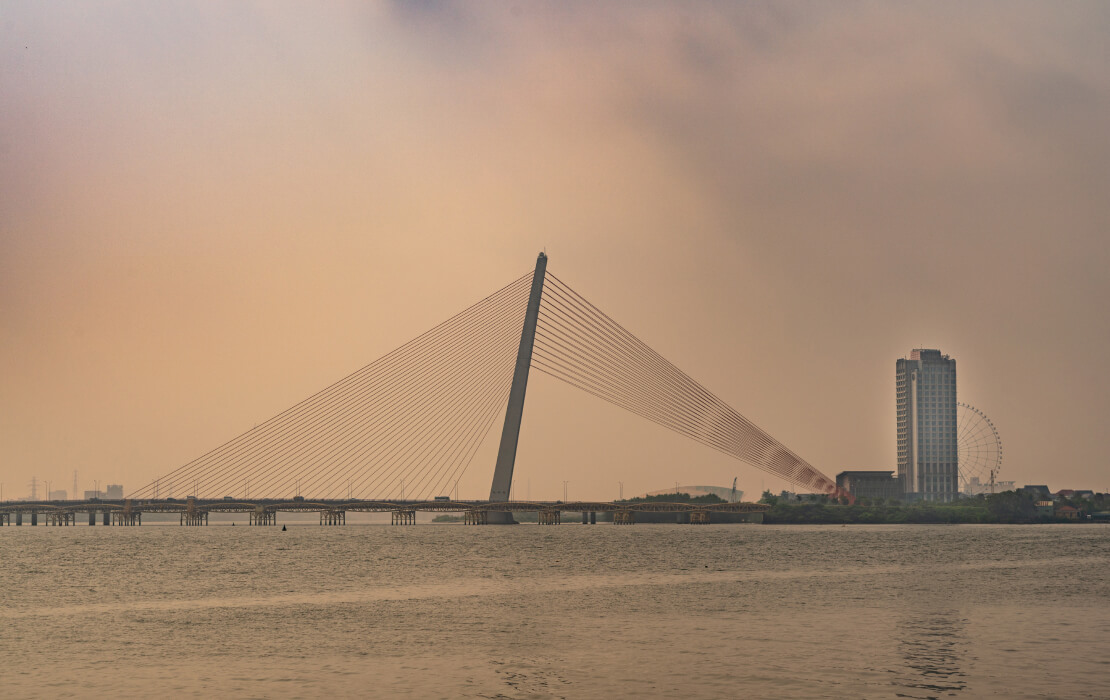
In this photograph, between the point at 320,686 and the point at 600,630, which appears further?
the point at 600,630

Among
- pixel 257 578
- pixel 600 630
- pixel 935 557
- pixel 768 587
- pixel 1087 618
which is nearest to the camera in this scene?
pixel 600 630

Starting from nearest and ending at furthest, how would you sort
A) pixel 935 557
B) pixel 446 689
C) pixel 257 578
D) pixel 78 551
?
pixel 446 689, pixel 257 578, pixel 935 557, pixel 78 551

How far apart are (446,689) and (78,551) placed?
97795 mm

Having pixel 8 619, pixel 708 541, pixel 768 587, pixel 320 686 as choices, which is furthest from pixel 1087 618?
pixel 708 541

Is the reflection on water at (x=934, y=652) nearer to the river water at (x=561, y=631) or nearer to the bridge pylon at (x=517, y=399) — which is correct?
the river water at (x=561, y=631)

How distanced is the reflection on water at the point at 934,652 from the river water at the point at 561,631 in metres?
0.13

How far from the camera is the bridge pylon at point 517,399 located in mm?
136875

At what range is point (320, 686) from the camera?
106 ft

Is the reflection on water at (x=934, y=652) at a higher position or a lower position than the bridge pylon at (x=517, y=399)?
lower

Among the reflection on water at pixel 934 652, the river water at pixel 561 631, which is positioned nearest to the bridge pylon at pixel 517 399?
the river water at pixel 561 631

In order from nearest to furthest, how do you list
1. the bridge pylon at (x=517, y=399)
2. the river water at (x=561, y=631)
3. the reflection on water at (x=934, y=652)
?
the reflection on water at (x=934, y=652) < the river water at (x=561, y=631) < the bridge pylon at (x=517, y=399)

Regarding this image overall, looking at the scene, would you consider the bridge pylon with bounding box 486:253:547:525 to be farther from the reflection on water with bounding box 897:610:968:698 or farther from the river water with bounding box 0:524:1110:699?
the reflection on water with bounding box 897:610:968:698

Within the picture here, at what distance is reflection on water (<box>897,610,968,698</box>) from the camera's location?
103 feet

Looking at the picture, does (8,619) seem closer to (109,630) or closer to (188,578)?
(109,630)
